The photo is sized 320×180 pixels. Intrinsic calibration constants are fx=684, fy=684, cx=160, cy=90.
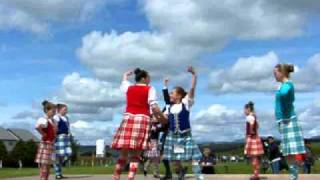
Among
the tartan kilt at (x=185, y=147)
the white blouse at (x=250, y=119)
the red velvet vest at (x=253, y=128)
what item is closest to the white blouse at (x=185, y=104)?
the tartan kilt at (x=185, y=147)

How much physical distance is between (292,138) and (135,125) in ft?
8.97

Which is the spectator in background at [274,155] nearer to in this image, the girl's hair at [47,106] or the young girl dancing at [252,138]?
the young girl dancing at [252,138]

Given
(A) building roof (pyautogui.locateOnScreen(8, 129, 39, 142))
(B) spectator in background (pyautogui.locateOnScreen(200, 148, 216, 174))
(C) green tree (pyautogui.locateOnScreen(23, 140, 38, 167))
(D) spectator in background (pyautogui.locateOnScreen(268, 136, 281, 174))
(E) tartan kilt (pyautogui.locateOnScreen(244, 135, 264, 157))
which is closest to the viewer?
(E) tartan kilt (pyautogui.locateOnScreen(244, 135, 264, 157))

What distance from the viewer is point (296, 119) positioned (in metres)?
12.0

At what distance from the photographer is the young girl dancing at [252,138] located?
16.0 meters

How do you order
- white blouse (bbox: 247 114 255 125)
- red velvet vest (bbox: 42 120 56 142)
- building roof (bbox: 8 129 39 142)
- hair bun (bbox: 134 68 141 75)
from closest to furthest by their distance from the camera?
1. hair bun (bbox: 134 68 141 75)
2. red velvet vest (bbox: 42 120 56 142)
3. white blouse (bbox: 247 114 255 125)
4. building roof (bbox: 8 129 39 142)

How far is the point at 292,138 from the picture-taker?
11.9 m

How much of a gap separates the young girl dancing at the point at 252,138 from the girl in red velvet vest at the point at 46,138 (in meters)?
4.54

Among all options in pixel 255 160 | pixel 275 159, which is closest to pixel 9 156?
pixel 275 159

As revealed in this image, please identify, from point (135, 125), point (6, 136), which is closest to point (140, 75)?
point (135, 125)

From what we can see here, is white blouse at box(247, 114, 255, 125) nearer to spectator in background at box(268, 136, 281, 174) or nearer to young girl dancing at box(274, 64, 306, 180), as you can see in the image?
young girl dancing at box(274, 64, 306, 180)

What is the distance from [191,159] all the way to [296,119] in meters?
3.03

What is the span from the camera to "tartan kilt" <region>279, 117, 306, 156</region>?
11.8 m

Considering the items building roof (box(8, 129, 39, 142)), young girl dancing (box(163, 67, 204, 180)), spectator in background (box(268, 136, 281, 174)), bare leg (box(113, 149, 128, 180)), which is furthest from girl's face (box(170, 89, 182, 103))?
building roof (box(8, 129, 39, 142))
